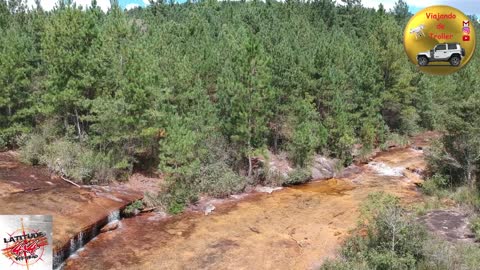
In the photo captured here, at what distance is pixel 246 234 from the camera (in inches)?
895

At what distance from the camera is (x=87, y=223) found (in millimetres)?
21453

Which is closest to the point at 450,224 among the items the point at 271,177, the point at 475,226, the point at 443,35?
the point at 475,226

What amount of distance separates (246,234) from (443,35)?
15.4 m

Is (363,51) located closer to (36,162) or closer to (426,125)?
(426,125)

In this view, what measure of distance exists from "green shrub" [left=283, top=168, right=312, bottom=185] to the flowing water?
81 centimetres

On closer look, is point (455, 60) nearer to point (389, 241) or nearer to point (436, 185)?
point (389, 241)

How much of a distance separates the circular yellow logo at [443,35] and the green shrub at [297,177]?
2215 cm

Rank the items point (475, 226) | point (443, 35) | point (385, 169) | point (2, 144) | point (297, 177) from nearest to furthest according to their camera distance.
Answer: point (443, 35) → point (475, 226) → point (2, 144) → point (297, 177) → point (385, 169)

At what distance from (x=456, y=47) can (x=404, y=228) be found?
796cm

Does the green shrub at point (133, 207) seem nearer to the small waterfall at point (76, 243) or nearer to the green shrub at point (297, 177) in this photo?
the small waterfall at point (76, 243)

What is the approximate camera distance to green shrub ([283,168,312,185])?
3234cm

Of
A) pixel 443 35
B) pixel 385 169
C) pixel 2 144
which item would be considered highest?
pixel 443 35

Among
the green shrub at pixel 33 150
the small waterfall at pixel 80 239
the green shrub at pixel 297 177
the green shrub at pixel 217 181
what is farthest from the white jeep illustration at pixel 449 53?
the green shrub at pixel 33 150

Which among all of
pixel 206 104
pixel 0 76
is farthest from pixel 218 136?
pixel 0 76
